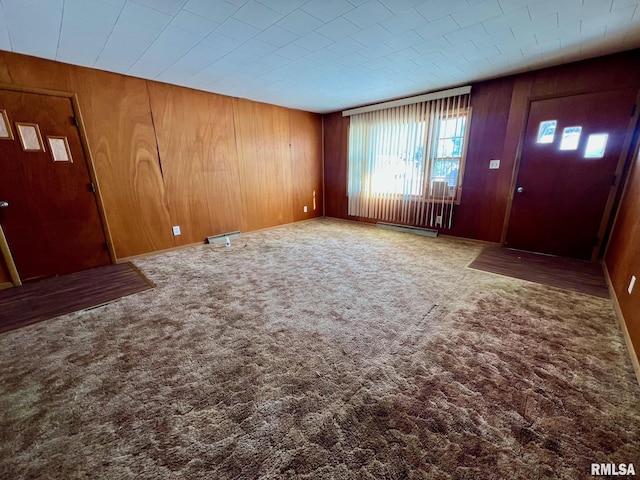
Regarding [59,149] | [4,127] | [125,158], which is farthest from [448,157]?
[4,127]

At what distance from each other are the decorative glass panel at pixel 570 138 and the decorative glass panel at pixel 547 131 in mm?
118

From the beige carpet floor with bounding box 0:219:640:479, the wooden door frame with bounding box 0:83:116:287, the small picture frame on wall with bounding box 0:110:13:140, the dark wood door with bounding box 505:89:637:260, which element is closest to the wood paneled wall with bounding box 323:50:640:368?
the dark wood door with bounding box 505:89:637:260

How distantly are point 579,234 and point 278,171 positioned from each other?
5036 mm

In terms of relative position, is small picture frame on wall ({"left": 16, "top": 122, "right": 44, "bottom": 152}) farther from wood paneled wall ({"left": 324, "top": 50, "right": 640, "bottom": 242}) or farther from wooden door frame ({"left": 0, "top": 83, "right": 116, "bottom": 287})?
wood paneled wall ({"left": 324, "top": 50, "right": 640, "bottom": 242})

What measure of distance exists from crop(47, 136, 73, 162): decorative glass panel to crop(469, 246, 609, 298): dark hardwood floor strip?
17.2ft

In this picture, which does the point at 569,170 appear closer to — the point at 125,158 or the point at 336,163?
the point at 336,163

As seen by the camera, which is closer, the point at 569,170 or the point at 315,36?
the point at 315,36

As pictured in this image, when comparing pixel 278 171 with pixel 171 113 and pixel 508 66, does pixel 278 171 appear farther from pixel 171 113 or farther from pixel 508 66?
pixel 508 66

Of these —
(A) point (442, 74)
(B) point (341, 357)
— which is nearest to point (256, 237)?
(B) point (341, 357)

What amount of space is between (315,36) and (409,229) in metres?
3.60

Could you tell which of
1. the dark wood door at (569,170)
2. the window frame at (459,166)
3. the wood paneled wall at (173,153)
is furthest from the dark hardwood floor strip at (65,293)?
the dark wood door at (569,170)

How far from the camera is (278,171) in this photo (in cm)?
543
